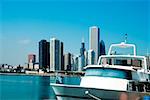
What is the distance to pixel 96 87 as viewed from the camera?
8773 mm

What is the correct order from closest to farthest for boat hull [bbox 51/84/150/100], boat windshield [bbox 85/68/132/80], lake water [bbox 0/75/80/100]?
boat hull [bbox 51/84/150/100] < boat windshield [bbox 85/68/132/80] < lake water [bbox 0/75/80/100]

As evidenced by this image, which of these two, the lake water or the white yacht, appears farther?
the lake water

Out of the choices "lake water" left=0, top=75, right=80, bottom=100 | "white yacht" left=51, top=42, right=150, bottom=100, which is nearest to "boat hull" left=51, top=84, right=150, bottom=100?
"white yacht" left=51, top=42, right=150, bottom=100

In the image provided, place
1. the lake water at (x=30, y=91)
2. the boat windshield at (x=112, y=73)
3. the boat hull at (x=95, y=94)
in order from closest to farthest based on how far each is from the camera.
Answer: the boat hull at (x=95, y=94)
the boat windshield at (x=112, y=73)
the lake water at (x=30, y=91)

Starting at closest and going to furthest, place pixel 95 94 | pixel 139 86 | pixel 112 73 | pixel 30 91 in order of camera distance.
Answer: pixel 95 94, pixel 112 73, pixel 139 86, pixel 30 91

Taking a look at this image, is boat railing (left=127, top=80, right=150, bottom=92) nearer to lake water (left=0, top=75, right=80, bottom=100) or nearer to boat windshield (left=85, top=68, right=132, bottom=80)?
boat windshield (left=85, top=68, right=132, bottom=80)

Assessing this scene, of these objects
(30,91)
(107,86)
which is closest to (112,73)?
(107,86)

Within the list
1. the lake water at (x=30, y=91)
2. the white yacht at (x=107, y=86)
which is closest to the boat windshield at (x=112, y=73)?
the white yacht at (x=107, y=86)

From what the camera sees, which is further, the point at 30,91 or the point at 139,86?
the point at 30,91

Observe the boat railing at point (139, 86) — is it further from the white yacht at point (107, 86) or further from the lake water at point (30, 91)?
the lake water at point (30, 91)

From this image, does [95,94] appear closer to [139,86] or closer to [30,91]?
[139,86]

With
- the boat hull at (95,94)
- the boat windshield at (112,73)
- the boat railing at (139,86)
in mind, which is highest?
the boat windshield at (112,73)

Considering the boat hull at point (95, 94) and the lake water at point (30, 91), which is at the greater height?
the boat hull at point (95, 94)

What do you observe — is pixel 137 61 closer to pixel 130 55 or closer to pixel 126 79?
pixel 130 55
